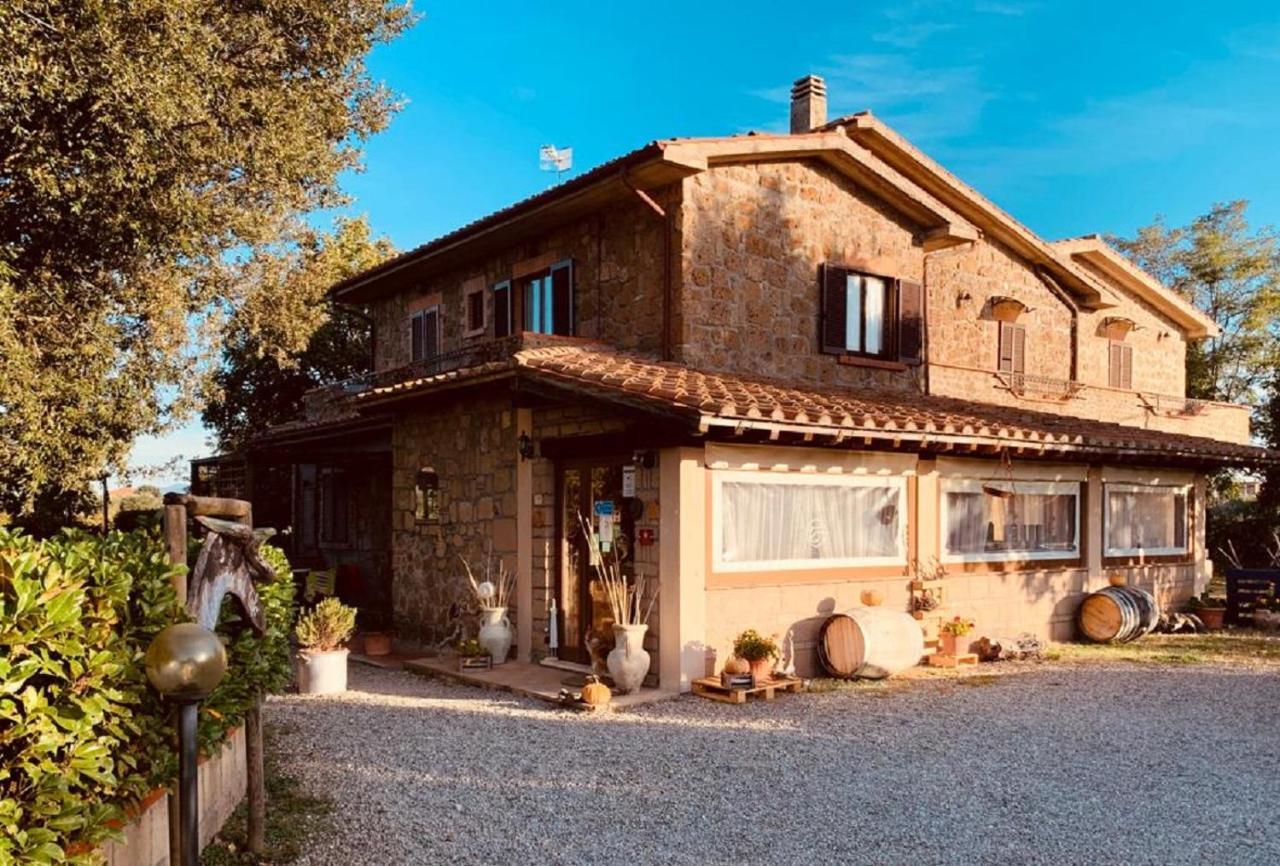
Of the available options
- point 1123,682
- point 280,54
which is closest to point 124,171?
point 280,54

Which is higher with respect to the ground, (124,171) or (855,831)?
(124,171)

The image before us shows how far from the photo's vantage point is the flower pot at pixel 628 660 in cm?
895

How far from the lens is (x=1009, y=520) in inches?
493

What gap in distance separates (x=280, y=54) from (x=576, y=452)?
6.55 metres

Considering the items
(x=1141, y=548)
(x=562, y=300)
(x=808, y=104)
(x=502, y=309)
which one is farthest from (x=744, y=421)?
(x=1141, y=548)

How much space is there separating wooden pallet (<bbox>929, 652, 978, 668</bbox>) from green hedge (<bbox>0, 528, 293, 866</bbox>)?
8.86 m

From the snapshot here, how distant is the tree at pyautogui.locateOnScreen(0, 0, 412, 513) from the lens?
9.28 m

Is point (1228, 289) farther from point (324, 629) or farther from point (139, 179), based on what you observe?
point (139, 179)

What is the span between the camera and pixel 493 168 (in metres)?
24.2

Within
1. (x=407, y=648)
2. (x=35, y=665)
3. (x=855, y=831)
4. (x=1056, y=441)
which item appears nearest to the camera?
(x=35, y=665)

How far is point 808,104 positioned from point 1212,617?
10070 millimetres

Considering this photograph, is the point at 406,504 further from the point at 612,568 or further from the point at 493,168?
the point at 493,168

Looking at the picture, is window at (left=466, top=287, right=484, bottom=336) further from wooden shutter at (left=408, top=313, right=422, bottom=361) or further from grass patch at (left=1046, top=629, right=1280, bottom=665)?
grass patch at (left=1046, top=629, right=1280, bottom=665)

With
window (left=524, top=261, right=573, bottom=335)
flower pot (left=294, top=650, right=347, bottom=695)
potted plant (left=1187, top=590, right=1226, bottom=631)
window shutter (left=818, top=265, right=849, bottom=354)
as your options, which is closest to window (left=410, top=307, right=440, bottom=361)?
window (left=524, top=261, right=573, bottom=335)
